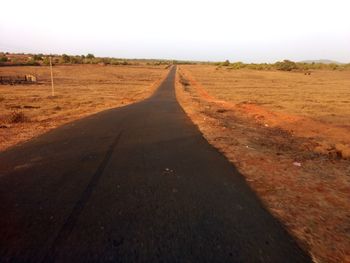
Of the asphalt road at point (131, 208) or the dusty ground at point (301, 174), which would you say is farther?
the dusty ground at point (301, 174)

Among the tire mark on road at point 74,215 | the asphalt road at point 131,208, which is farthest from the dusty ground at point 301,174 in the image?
the tire mark on road at point 74,215

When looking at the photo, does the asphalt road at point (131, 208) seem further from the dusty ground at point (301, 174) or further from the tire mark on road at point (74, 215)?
the dusty ground at point (301, 174)

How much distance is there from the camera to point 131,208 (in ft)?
18.6

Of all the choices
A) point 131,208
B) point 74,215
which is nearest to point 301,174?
point 131,208

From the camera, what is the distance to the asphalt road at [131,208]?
4336 mm

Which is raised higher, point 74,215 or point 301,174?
point 74,215

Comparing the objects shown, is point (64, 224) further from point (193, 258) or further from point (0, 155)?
point (0, 155)

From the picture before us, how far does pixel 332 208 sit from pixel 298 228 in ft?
4.29

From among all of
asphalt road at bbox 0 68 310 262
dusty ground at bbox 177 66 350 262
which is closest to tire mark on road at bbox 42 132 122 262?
asphalt road at bbox 0 68 310 262

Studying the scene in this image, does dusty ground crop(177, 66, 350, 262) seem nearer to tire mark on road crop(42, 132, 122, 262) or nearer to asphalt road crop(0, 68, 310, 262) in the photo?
asphalt road crop(0, 68, 310, 262)

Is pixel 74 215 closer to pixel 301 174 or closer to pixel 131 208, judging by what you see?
pixel 131 208

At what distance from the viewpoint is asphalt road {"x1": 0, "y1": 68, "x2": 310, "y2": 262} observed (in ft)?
14.2

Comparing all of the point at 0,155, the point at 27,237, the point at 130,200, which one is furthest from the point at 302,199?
the point at 0,155

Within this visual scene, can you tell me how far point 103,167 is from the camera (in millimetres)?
8023
